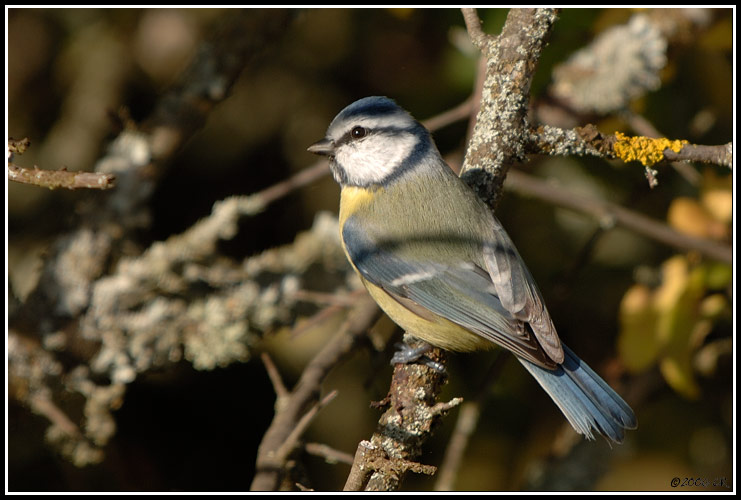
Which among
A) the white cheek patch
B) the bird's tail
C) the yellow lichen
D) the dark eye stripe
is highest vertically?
the dark eye stripe

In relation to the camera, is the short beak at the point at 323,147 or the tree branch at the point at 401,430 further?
the short beak at the point at 323,147

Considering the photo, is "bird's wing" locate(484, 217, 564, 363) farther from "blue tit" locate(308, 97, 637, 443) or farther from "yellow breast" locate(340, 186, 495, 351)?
"yellow breast" locate(340, 186, 495, 351)

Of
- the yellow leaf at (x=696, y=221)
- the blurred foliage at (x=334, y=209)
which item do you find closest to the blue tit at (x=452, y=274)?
the blurred foliage at (x=334, y=209)

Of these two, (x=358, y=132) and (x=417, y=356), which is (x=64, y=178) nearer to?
(x=417, y=356)

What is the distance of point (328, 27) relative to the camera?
3082mm

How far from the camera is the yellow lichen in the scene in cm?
163

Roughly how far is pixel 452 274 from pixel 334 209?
1.35 m

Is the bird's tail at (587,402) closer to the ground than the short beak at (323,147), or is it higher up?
closer to the ground

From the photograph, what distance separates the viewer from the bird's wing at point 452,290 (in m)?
1.77

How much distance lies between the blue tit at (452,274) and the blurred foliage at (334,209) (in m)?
0.67

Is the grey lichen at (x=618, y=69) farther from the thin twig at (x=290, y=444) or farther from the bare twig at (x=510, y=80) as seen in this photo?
the thin twig at (x=290, y=444)

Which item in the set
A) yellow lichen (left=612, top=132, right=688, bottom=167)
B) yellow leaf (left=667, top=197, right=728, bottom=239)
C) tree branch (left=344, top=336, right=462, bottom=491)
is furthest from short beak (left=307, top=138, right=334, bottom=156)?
yellow leaf (left=667, top=197, right=728, bottom=239)

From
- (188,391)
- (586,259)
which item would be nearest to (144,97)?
(188,391)

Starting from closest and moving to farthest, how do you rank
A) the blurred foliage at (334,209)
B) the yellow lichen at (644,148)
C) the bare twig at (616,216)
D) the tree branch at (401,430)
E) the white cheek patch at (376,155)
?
the tree branch at (401,430), the yellow lichen at (644,148), the white cheek patch at (376,155), the bare twig at (616,216), the blurred foliage at (334,209)
